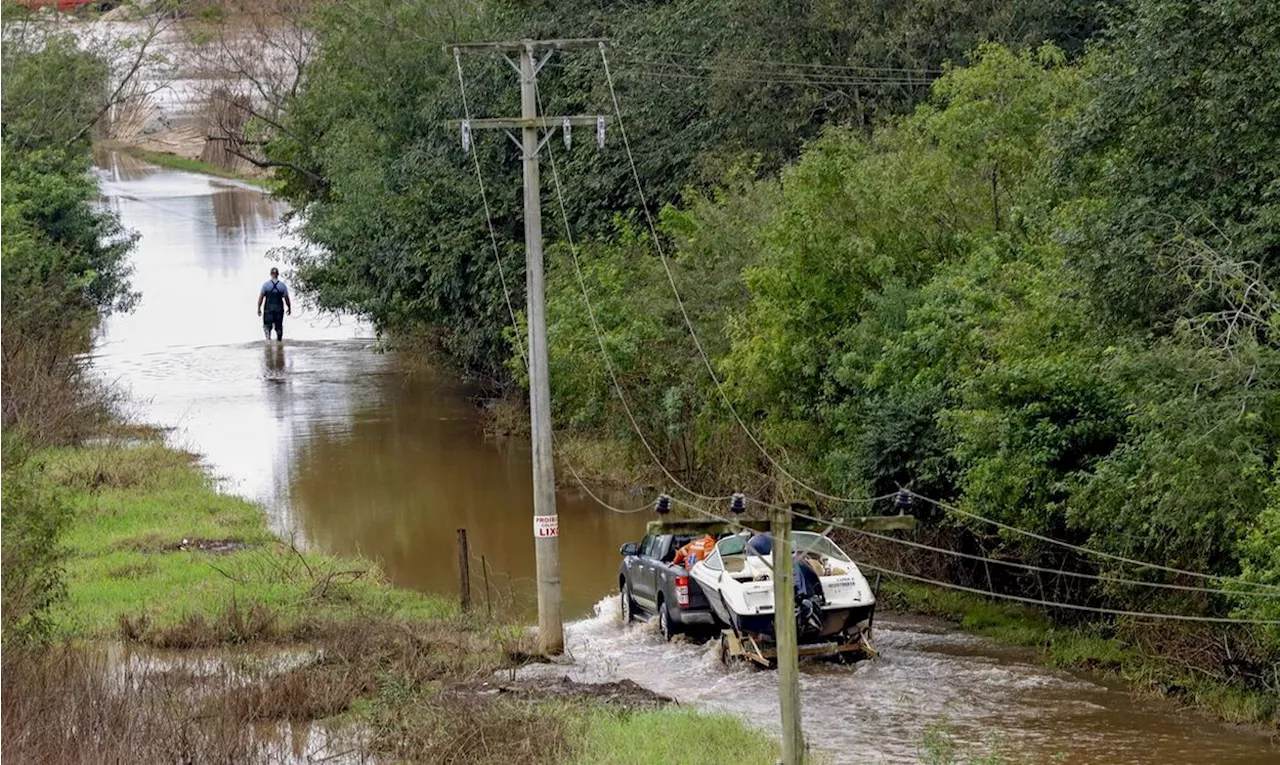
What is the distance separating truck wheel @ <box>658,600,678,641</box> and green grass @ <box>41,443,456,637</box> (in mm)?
2942

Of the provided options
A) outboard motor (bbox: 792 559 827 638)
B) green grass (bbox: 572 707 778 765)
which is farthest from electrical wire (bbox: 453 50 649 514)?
green grass (bbox: 572 707 778 765)

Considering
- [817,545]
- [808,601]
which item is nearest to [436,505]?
[817,545]

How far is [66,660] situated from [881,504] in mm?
10863

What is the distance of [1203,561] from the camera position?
18.2 m

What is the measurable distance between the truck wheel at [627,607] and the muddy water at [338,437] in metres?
1.35

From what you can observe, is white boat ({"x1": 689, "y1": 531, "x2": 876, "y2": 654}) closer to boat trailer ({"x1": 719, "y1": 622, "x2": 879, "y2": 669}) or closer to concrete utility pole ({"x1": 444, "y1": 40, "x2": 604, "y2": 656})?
boat trailer ({"x1": 719, "y1": 622, "x2": 879, "y2": 669})

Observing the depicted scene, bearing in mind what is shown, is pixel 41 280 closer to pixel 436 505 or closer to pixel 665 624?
pixel 436 505

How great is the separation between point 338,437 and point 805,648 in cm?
2145

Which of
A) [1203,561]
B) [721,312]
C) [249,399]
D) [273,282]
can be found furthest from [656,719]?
[273,282]

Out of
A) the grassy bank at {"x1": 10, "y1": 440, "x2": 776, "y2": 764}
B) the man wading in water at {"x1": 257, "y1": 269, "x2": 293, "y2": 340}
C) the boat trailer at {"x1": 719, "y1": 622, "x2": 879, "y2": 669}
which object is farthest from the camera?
the man wading in water at {"x1": 257, "y1": 269, "x2": 293, "y2": 340}

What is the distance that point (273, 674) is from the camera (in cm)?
1853

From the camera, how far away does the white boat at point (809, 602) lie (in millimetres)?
19281

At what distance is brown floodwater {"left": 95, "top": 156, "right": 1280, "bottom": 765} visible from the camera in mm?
17328

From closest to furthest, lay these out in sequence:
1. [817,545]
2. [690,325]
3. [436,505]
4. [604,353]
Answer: [817,545] → [690,325] → [604,353] → [436,505]
